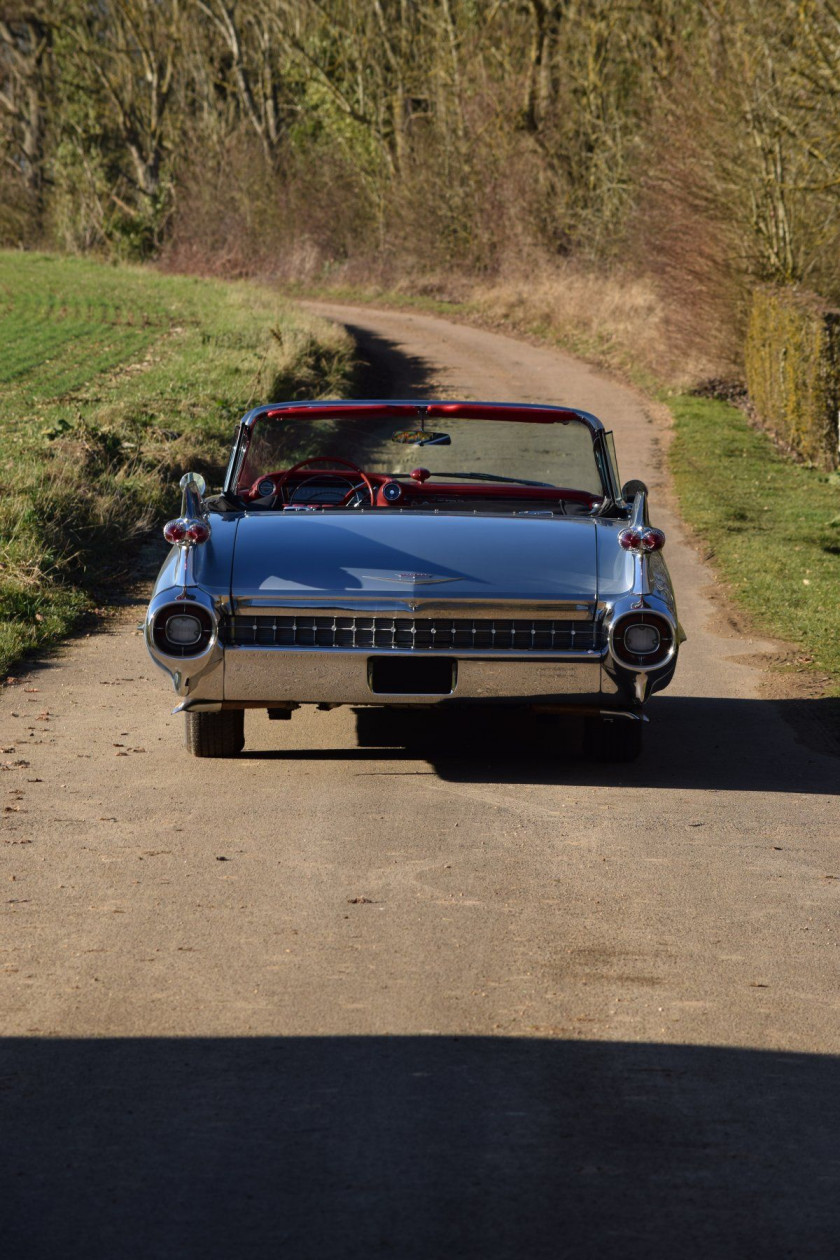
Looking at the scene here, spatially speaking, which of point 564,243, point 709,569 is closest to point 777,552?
point 709,569

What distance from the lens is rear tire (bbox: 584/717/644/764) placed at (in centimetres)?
699

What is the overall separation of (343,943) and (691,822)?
1966mm

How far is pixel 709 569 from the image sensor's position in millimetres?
13383

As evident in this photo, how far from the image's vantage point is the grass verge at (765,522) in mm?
11008

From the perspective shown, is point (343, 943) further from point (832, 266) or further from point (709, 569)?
point (832, 266)

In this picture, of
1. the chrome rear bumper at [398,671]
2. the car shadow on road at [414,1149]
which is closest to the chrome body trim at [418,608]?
the chrome rear bumper at [398,671]

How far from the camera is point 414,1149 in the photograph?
10.8 feet

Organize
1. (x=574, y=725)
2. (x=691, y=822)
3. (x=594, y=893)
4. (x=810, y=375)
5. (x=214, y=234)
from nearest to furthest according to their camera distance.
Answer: (x=594, y=893), (x=691, y=822), (x=574, y=725), (x=810, y=375), (x=214, y=234)

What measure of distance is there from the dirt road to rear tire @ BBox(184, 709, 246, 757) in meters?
0.08

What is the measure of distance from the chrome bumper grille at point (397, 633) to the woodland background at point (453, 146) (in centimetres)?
1652

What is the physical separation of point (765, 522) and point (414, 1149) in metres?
13.5

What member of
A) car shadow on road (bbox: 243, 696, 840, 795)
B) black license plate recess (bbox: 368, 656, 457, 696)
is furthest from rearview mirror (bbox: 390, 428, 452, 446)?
black license plate recess (bbox: 368, 656, 457, 696)

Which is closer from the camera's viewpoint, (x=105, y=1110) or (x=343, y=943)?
(x=105, y=1110)

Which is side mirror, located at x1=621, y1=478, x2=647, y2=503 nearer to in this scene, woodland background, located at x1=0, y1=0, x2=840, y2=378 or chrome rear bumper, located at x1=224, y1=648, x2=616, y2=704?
chrome rear bumper, located at x1=224, y1=648, x2=616, y2=704
